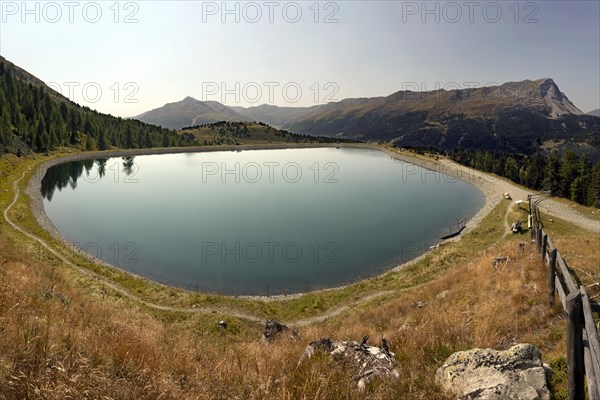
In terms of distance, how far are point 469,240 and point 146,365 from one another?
2002 inches

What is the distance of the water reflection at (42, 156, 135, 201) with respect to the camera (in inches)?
3603

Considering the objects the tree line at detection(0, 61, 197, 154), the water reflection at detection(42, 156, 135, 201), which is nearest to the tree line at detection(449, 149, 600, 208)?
the water reflection at detection(42, 156, 135, 201)

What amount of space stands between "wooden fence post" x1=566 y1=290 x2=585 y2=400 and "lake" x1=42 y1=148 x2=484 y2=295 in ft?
104

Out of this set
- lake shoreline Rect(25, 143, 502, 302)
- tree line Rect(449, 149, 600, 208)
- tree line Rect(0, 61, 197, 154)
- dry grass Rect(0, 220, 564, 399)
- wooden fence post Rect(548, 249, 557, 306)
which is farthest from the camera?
tree line Rect(0, 61, 197, 154)

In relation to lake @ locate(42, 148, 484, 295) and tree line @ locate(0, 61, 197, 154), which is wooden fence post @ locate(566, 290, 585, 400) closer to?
lake @ locate(42, 148, 484, 295)

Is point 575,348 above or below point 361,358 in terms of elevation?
above

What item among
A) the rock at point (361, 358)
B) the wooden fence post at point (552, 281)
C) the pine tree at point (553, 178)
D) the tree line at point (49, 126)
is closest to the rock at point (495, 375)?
the rock at point (361, 358)

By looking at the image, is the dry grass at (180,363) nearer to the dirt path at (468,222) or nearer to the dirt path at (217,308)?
the dirt path at (217,308)

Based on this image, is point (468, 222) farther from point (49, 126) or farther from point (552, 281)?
point (49, 126)

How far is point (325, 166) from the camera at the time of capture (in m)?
148

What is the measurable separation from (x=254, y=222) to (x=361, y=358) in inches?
2155

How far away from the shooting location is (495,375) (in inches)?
279

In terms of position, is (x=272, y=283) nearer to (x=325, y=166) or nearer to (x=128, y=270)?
(x=128, y=270)

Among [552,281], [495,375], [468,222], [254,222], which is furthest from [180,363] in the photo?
[468,222]
